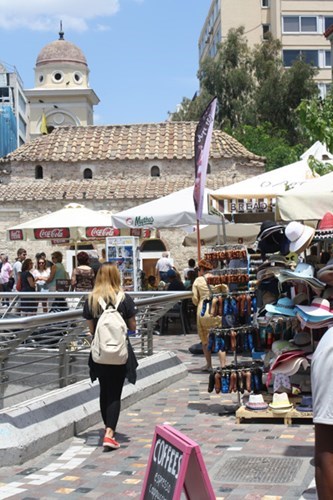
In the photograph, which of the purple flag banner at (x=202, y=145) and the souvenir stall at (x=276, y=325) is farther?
the purple flag banner at (x=202, y=145)

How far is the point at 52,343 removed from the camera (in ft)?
32.3

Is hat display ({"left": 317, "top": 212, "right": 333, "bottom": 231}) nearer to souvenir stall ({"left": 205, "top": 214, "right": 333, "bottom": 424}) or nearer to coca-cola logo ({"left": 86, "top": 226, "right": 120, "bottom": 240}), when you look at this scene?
souvenir stall ({"left": 205, "top": 214, "right": 333, "bottom": 424})

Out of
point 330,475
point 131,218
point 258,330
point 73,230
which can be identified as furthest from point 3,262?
point 330,475

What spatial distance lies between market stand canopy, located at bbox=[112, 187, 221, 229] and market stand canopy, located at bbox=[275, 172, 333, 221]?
634 cm

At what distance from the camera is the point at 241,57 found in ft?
175

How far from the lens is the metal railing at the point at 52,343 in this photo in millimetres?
7566

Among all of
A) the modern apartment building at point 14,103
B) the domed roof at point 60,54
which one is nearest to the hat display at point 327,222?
the domed roof at point 60,54

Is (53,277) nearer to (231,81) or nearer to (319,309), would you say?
(319,309)

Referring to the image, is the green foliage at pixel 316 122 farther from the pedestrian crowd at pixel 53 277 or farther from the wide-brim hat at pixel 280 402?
the wide-brim hat at pixel 280 402

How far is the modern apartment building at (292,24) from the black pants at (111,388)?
57.9 meters

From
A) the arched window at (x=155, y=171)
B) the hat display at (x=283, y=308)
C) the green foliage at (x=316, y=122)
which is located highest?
the arched window at (x=155, y=171)

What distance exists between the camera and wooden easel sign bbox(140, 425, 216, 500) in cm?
401

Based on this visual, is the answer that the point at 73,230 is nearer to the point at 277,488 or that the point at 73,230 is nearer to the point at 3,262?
the point at 3,262

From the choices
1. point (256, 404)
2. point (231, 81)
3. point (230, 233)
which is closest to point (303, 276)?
point (256, 404)
